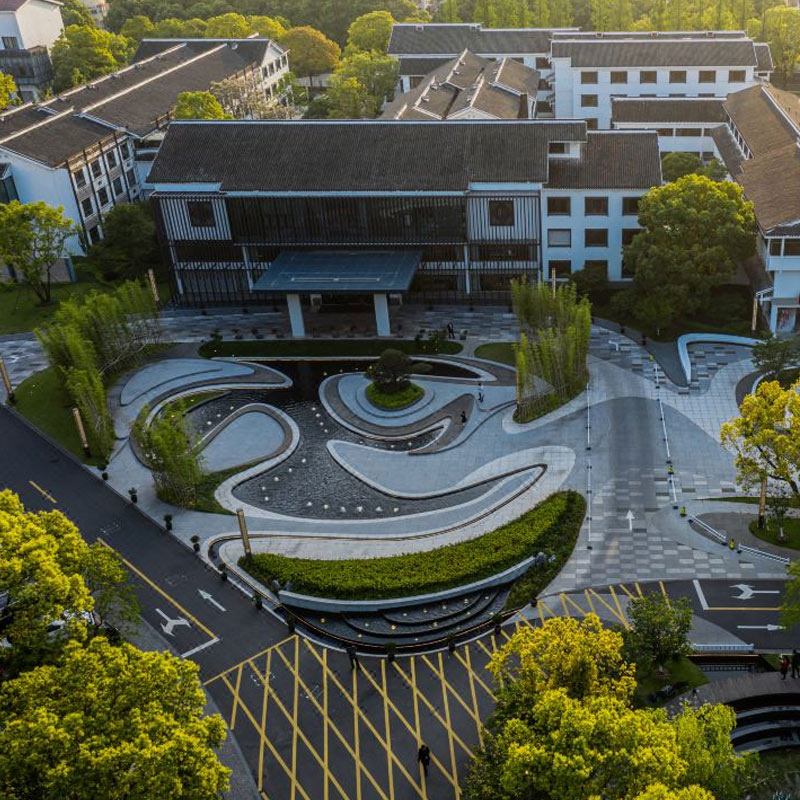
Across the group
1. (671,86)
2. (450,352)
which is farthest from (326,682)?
(671,86)

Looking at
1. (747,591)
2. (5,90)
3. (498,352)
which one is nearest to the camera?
(747,591)

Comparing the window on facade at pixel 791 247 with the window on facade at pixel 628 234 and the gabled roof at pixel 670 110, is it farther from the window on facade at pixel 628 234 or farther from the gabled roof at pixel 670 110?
the gabled roof at pixel 670 110

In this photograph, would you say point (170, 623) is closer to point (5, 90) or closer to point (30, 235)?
point (30, 235)

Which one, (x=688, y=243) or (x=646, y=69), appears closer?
(x=688, y=243)

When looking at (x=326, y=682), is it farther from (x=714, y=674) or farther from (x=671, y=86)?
(x=671, y=86)

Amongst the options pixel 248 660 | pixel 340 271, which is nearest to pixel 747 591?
pixel 248 660

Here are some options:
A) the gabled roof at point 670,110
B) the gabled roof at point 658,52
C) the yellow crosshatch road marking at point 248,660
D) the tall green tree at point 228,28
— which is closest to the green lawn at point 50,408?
the yellow crosshatch road marking at point 248,660
